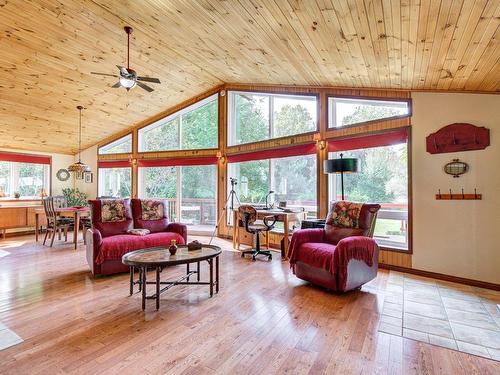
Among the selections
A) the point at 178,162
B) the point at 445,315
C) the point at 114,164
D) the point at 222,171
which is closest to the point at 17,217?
the point at 114,164

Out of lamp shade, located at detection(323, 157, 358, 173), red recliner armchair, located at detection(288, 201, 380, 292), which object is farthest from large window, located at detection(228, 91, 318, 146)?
red recliner armchair, located at detection(288, 201, 380, 292)

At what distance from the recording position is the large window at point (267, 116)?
5297mm

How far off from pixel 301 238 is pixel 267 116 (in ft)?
10.6

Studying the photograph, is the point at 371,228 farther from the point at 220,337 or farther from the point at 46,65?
the point at 46,65

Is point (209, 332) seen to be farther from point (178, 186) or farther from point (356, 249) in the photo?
point (178, 186)

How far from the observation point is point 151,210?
4559 mm

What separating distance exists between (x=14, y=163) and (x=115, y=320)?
22.4 feet

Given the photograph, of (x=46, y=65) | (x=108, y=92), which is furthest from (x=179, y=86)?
(x=46, y=65)

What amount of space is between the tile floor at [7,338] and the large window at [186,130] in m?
5.08

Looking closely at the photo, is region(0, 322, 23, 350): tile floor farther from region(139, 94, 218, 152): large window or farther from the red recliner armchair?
region(139, 94, 218, 152): large window

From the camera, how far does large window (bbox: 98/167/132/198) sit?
7975 millimetres

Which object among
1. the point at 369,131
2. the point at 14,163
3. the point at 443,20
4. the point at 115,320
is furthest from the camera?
the point at 14,163

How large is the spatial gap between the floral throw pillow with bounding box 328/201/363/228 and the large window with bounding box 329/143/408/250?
0.95 metres

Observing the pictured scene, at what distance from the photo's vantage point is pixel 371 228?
3369 mm
